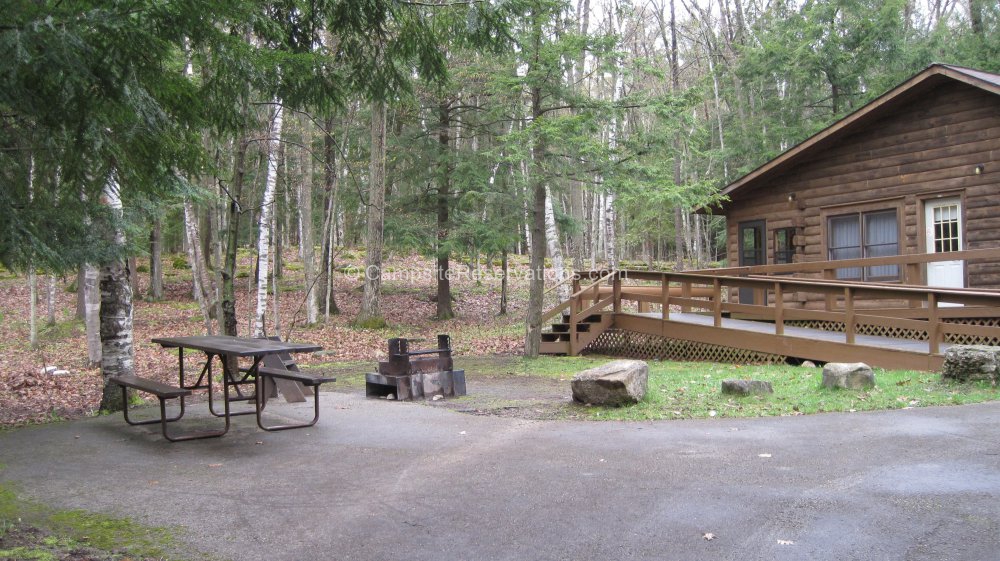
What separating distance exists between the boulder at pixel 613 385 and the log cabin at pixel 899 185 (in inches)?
331

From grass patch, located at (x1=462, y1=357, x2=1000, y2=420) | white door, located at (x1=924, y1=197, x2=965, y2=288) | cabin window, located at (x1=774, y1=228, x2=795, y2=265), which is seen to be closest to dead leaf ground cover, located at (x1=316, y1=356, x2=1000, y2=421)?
grass patch, located at (x1=462, y1=357, x2=1000, y2=420)

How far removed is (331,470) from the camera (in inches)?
224

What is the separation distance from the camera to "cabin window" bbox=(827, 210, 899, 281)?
1523 cm

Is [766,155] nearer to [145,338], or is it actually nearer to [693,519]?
[145,338]

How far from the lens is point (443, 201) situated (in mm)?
23438

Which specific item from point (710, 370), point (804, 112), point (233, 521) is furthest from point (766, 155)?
point (233, 521)

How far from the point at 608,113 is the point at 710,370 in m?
5.92

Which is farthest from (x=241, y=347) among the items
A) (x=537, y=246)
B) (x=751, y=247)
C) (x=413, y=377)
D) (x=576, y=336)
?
(x=751, y=247)

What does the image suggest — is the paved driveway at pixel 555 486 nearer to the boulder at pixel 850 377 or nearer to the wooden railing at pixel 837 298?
the boulder at pixel 850 377

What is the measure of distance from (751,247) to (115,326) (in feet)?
50.1

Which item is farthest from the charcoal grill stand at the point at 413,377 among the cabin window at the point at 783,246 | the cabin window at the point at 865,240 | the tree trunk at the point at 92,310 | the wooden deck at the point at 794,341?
the cabin window at the point at 783,246

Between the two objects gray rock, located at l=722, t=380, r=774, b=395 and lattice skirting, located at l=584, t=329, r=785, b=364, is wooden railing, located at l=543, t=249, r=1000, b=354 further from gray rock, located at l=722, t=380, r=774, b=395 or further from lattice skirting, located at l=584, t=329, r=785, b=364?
gray rock, located at l=722, t=380, r=774, b=395

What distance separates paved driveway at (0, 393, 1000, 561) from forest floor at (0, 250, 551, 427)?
3.79 m

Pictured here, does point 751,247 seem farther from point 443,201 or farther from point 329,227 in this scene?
point 329,227
